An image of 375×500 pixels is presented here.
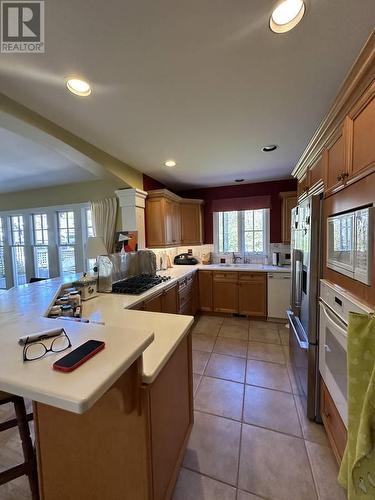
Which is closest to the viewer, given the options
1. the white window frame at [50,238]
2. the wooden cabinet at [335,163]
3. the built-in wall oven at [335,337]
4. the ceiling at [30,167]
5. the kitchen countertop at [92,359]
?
the kitchen countertop at [92,359]

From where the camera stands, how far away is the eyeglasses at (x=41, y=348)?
70 cm

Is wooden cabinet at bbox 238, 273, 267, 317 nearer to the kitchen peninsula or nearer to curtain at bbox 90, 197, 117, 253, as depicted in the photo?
curtain at bbox 90, 197, 117, 253

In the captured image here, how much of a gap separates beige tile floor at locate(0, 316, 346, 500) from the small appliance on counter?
2029 mm

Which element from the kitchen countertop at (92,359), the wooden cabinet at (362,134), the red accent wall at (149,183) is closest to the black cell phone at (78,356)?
the kitchen countertop at (92,359)

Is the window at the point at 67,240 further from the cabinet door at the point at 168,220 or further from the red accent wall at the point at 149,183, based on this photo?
the cabinet door at the point at 168,220

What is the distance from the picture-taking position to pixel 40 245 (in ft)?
15.0

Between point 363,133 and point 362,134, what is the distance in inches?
0.4

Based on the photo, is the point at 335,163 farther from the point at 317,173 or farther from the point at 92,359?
the point at 92,359

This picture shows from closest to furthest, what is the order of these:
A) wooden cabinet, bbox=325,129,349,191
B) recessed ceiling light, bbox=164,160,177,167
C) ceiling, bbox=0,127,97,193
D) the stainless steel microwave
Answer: the stainless steel microwave < wooden cabinet, bbox=325,129,349,191 < ceiling, bbox=0,127,97,193 < recessed ceiling light, bbox=164,160,177,167

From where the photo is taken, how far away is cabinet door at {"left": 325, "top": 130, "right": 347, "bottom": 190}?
127 centimetres

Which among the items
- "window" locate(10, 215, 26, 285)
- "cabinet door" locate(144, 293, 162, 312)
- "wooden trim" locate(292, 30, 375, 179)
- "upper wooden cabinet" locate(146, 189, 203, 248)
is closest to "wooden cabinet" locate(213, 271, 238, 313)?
"upper wooden cabinet" locate(146, 189, 203, 248)

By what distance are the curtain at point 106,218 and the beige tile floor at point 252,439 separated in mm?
2343

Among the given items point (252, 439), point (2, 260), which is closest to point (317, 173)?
point (252, 439)

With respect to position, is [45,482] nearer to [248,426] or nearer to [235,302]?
[248,426]
